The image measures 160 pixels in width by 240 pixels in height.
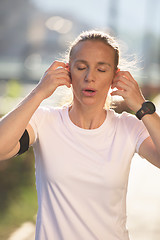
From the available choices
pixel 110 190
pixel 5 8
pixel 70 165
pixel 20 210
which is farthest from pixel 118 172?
pixel 5 8

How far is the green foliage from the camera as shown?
4270mm

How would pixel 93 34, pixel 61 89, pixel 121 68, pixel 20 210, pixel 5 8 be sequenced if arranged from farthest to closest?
pixel 5 8 < pixel 20 210 < pixel 61 89 < pixel 121 68 < pixel 93 34

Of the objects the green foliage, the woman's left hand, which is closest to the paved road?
the green foliage

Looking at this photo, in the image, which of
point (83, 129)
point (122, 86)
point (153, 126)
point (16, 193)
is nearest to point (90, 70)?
point (122, 86)

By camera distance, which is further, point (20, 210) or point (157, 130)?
point (20, 210)

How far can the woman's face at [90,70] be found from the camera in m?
1.90

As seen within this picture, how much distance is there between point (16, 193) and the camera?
5.01m

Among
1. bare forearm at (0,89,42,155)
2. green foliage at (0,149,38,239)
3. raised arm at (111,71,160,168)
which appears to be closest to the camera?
bare forearm at (0,89,42,155)

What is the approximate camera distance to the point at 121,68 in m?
2.15

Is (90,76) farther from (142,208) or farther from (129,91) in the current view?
(142,208)

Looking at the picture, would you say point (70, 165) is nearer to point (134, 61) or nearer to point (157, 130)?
point (157, 130)

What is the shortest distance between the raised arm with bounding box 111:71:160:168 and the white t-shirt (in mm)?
57

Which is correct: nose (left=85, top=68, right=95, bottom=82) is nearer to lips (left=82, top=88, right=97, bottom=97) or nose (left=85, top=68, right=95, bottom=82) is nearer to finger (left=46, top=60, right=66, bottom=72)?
lips (left=82, top=88, right=97, bottom=97)

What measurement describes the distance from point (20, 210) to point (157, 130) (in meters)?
3.00
